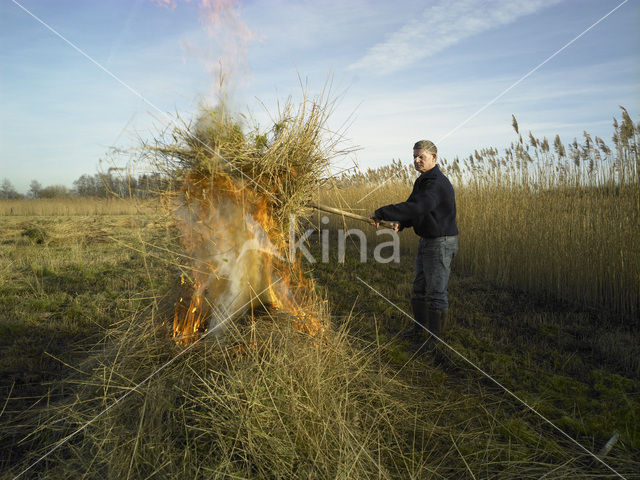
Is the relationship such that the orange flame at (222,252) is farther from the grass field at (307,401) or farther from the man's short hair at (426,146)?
the man's short hair at (426,146)

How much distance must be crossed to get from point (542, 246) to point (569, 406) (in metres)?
3.16

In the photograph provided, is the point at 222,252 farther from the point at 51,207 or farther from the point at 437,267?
the point at 51,207

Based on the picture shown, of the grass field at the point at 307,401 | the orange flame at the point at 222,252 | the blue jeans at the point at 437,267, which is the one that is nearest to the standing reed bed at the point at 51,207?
the grass field at the point at 307,401

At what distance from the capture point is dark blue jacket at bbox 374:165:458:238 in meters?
3.61

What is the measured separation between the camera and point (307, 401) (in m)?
2.33

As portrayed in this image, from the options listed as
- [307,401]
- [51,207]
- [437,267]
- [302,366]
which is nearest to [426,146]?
[437,267]

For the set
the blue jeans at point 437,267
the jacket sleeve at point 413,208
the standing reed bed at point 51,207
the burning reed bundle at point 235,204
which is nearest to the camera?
the burning reed bundle at point 235,204

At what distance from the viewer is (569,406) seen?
280cm

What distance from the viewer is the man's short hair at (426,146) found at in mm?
3688

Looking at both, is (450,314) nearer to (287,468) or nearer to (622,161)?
(622,161)

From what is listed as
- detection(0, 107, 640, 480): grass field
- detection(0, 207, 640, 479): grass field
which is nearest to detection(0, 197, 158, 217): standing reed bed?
detection(0, 107, 640, 480): grass field

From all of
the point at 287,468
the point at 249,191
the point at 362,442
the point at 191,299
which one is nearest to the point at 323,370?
the point at 362,442

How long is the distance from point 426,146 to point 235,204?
196 centimetres

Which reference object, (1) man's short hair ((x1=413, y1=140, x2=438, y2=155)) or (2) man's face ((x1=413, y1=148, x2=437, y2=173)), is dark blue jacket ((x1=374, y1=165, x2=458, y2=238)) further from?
(1) man's short hair ((x1=413, y1=140, x2=438, y2=155))
